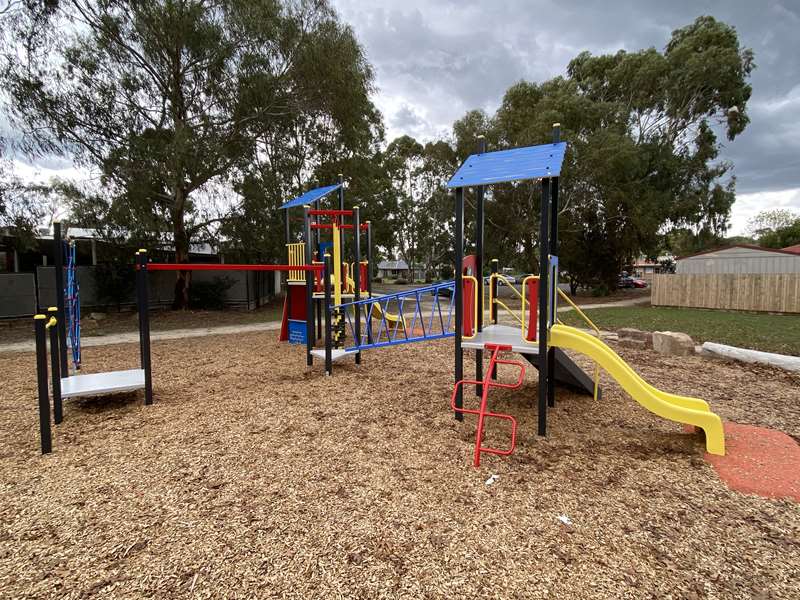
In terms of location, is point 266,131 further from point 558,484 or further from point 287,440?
point 558,484

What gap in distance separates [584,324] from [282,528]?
11.2 metres

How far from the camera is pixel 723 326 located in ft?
35.7

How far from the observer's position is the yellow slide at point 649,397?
3.51 metres

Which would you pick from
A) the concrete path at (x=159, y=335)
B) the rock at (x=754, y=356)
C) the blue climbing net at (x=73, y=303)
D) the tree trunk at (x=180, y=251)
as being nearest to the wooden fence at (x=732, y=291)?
the rock at (x=754, y=356)

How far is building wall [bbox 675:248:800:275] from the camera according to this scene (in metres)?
17.9

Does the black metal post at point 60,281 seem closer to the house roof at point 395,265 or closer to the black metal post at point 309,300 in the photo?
the black metal post at point 309,300

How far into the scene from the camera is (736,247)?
62.7 ft

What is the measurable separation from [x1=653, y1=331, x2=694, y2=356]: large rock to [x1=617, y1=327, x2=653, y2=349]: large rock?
0.38m

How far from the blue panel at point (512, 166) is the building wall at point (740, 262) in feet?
64.0

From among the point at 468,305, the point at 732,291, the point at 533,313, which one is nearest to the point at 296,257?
the point at 468,305

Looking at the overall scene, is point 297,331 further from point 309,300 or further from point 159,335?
point 159,335

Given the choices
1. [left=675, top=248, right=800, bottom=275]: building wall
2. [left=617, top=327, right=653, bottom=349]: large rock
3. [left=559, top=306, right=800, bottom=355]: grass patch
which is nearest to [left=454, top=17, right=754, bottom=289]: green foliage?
[left=675, top=248, right=800, bottom=275]: building wall

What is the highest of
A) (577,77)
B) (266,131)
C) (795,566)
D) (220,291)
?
(577,77)

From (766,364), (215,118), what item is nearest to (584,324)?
(766,364)
